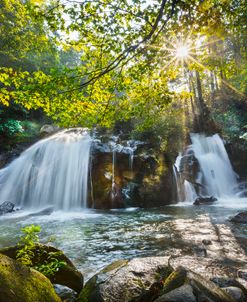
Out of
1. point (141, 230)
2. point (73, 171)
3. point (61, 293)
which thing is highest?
point (73, 171)

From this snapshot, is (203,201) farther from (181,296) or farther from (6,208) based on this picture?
(181,296)

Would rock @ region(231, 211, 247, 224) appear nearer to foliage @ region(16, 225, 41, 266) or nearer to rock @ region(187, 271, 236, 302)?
rock @ region(187, 271, 236, 302)

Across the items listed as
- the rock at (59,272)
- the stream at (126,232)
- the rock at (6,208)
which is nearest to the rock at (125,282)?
the rock at (59,272)

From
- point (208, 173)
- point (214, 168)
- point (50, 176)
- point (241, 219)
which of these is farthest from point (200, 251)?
point (214, 168)

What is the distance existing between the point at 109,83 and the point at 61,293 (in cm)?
369

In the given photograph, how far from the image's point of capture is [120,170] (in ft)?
48.6

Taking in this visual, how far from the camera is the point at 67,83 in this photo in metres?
4.60

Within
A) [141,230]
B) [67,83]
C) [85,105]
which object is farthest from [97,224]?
[67,83]

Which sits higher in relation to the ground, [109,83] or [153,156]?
[153,156]

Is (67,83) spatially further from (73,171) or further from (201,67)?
(73,171)

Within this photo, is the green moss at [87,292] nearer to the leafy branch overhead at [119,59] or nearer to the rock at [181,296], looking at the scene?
the rock at [181,296]

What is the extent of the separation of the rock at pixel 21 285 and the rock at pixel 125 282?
0.65 meters

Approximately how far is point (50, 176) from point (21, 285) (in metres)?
13.4

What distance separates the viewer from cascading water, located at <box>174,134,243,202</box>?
1658 cm
